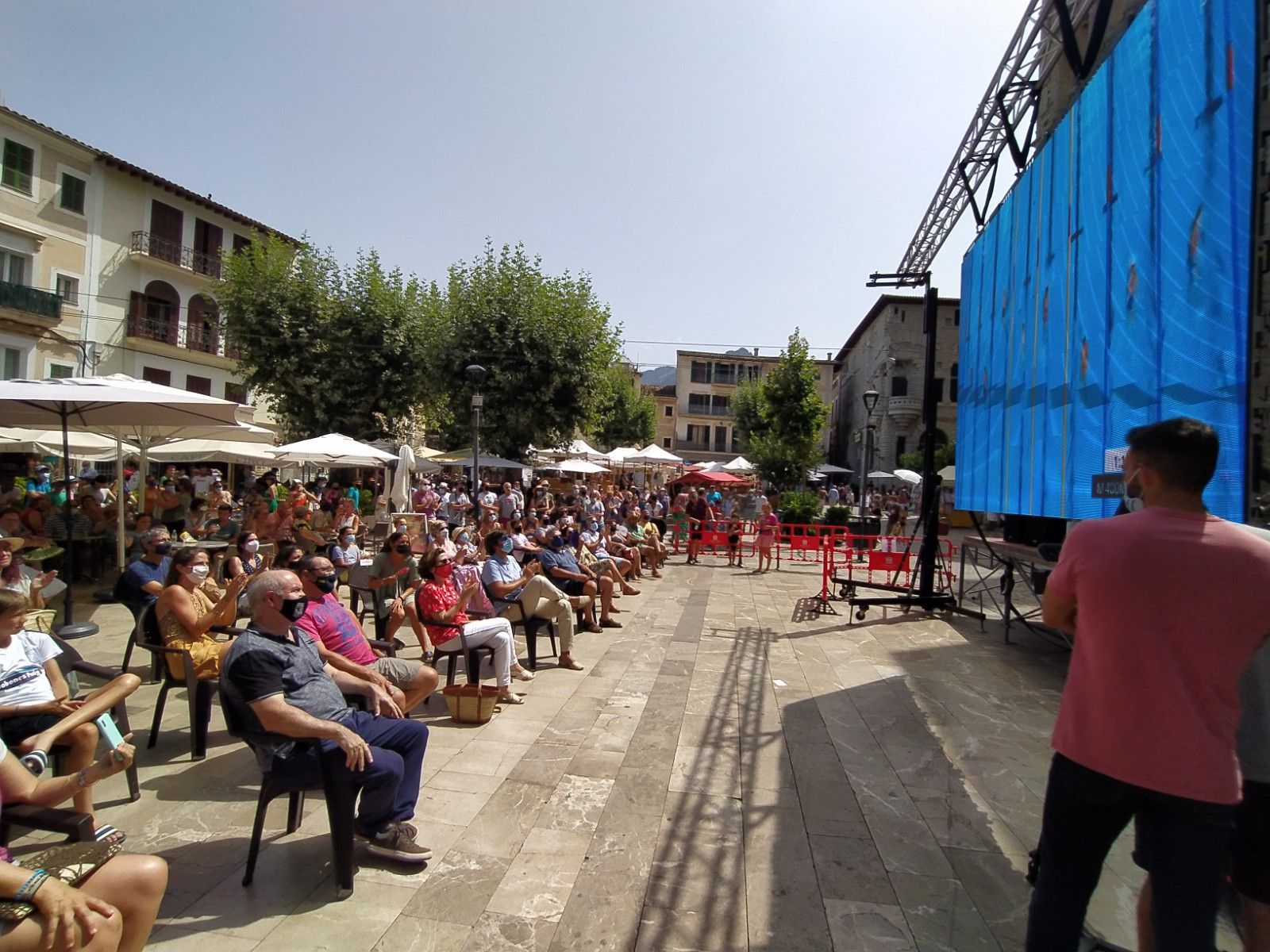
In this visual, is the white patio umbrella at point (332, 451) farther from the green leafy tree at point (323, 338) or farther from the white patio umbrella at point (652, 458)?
the white patio umbrella at point (652, 458)

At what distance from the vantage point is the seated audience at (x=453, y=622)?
212 inches

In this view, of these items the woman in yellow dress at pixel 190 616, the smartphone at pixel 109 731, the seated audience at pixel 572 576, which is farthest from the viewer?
the seated audience at pixel 572 576

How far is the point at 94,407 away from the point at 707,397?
179 feet

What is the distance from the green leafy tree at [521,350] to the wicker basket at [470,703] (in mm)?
14741

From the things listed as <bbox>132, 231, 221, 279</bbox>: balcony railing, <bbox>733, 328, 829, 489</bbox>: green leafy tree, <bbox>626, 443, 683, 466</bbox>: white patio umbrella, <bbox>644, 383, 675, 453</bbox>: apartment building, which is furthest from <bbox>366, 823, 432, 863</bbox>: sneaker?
<bbox>644, 383, 675, 453</bbox>: apartment building

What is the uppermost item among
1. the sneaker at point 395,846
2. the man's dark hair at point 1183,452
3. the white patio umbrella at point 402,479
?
the man's dark hair at point 1183,452

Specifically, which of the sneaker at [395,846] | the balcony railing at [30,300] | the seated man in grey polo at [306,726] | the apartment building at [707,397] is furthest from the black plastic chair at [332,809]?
the apartment building at [707,397]

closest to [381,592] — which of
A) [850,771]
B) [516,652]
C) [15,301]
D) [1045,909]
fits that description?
[516,652]

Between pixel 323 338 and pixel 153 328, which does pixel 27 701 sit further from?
pixel 153 328

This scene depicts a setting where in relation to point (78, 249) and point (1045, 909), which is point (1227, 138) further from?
point (78, 249)

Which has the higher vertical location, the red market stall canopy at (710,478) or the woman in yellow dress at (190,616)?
the red market stall canopy at (710,478)

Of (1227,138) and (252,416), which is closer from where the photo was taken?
(1227,138)

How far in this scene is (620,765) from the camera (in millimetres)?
4379

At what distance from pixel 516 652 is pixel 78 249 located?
23.6 meters
